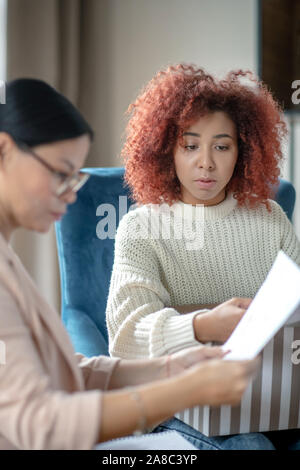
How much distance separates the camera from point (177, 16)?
8.95 feet

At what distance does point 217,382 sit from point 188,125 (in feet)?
2.75

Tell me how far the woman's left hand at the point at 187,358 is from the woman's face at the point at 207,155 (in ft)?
1.90

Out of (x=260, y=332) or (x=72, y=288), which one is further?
(x=72, y=288)

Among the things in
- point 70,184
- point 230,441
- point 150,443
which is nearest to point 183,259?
point 230,441

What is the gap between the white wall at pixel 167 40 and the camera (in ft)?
8.52

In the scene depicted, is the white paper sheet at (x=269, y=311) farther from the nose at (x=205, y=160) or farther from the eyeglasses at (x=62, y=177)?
the nose at (x=205, y=160)

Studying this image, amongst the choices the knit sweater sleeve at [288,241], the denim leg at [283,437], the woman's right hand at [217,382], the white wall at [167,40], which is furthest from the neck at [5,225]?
the white wall at [167,40]

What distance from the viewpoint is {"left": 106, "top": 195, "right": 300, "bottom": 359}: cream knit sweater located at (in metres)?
1.36

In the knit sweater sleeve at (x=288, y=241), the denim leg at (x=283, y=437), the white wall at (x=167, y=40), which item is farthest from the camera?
the white wall at (x=167, y=40)

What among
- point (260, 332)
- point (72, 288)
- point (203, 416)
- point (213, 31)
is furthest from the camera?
point (213, 31)

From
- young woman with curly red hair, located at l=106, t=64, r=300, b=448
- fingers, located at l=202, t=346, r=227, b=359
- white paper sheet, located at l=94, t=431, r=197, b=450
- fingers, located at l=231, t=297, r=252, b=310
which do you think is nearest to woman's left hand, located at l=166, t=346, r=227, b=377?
fingers, located at l=202, t=346, r=227, b=359

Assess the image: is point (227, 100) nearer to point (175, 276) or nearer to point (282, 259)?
point (175, 276)

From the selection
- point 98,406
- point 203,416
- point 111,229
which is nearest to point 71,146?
point 98,406

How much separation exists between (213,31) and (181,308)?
1671 millimetres
